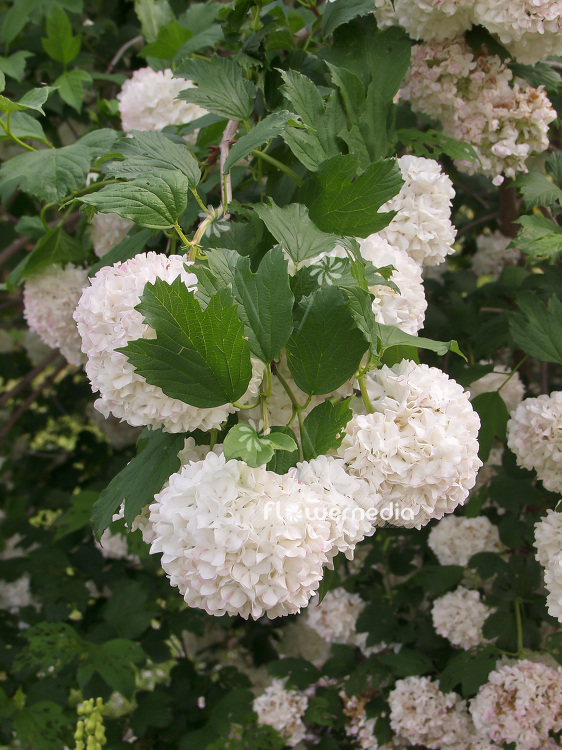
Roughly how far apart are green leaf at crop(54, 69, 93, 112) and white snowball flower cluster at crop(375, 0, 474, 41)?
44.8 inches

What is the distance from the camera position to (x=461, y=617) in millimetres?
1929

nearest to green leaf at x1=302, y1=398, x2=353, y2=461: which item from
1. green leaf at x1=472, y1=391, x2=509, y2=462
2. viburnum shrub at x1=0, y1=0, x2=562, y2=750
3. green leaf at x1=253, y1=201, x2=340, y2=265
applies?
viburnum shrub at x1=0, y1=0, x2=562, y2=750

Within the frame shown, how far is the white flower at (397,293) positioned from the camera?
1.13 m

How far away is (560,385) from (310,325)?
61.8 inches

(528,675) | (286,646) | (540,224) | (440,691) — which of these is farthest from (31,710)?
(540,224)

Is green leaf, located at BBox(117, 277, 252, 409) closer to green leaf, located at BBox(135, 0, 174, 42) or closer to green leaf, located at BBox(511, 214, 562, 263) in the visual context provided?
green leaf, located at BBox(511, 214, 562, 263)

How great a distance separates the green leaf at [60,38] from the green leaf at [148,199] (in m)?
1.51

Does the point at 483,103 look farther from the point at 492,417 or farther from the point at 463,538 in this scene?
the point at 463,538

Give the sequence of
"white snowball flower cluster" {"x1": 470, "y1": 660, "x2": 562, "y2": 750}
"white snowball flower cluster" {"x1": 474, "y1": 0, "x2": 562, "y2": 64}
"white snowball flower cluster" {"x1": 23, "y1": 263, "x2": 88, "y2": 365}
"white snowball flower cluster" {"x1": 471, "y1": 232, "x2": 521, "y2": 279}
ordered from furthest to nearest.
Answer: "white snowball flower cluster" {"x1": 471, "y1": 232, "x2": 521, "y2": 279} < "white snowball flower cluster" {"x1": 23, "y1": 263, "x2": 88, "y2": 365} < "white snowball flower cluster" {"x1": 470, "y1": 660, "x2": 562, "y2": 750} < "white snowball flower cluster" {"x1": 474, "y1": 0, "x2": 562, "y2": 64}

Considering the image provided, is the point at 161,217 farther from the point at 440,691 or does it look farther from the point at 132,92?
the point at 440,691

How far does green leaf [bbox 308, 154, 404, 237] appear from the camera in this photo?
1.11 meters

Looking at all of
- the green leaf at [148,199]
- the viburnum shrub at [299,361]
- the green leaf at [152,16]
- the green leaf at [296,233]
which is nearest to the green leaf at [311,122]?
the viburnum shrub at [299,361]

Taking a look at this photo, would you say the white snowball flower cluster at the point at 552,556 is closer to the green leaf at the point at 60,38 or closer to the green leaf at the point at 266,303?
the green leaf at the point at 266,303

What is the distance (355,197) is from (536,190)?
0.65 meters
